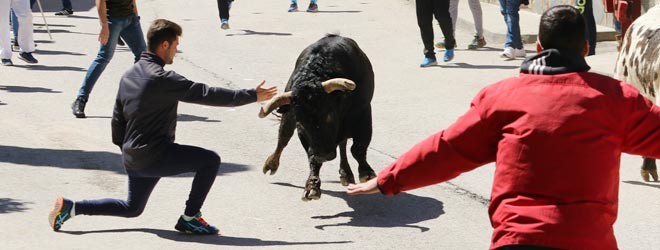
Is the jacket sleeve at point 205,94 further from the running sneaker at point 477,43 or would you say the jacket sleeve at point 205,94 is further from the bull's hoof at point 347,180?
the running sneaker at point 477,43

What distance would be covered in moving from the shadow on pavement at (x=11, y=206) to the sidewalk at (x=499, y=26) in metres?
9.60

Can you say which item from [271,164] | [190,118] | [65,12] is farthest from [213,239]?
[65,12]

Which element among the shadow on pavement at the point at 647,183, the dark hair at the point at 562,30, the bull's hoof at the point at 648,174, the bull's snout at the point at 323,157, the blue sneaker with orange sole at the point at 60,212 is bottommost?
the shadow on pavement at the point at 647,183

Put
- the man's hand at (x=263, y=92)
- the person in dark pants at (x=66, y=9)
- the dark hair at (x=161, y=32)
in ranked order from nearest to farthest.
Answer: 1. the man's hand at (x=263, y=92)
2. the dark hair at (x=161, y=32)
3. the person in dark pants at (x=66, y=9)

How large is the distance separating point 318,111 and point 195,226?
1.24 meters

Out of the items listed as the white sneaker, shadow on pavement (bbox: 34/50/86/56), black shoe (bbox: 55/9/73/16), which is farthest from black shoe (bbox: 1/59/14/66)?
black shoe (bbox: 55/9/73/16)

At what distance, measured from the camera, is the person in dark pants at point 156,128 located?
7.32m

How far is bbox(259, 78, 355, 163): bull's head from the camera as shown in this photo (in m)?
8.38

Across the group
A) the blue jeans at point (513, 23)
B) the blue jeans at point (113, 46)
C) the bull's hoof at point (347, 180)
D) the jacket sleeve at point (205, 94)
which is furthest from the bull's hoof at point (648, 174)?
the blue jeans at point (513, 23)

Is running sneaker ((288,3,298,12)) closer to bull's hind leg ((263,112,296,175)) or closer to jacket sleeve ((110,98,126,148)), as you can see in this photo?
bull's hind leg ((263,112,296,175))

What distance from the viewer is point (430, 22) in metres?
15.7

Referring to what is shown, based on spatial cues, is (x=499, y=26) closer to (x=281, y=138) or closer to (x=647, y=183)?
Answer: (x=647, y=183)

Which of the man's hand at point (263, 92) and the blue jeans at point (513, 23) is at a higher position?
the man's hand at point (263, 92)

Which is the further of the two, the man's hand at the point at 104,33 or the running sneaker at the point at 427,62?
the running sneaker at the point at 427,62
